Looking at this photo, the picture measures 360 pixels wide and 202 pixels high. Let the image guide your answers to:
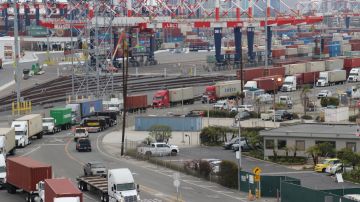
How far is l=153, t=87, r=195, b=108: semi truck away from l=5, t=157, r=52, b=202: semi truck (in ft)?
131

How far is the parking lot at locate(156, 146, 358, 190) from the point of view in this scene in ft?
124

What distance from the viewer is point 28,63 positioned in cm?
13412

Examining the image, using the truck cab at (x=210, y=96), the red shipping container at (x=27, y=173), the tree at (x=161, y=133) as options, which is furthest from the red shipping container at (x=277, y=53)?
the red shipping container at (x=27, y=173)

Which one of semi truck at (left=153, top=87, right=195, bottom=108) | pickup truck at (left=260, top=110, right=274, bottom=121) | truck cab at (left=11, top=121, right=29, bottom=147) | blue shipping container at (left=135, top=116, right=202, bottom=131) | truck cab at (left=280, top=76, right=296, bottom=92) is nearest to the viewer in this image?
truck cab at (left=11, top=121, right=29, bottom=147)

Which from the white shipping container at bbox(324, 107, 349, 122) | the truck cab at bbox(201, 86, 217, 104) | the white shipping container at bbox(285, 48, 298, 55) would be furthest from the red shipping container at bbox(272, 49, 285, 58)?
the white shipping container at bbox(324, 107, 349, 122)

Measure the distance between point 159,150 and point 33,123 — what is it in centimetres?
1025

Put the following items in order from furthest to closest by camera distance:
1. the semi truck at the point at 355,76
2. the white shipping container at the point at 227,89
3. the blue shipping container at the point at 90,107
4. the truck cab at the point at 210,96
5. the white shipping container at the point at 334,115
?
the semi truck at the point at 355,76, the white shipping container at the point at 227,89, the truck cab at the point at 210,96, the blue shipping container at the point at 90,107, the white shipping container at the point at 334,115

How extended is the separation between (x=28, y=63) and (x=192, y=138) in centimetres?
8087

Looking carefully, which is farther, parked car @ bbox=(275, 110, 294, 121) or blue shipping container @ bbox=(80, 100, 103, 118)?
blue shipping container @ bbox=(80, 100, 103, 118)

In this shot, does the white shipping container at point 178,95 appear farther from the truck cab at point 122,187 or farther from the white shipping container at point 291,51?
the white shipping container at point 291,51

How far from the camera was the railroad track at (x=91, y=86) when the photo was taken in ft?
279

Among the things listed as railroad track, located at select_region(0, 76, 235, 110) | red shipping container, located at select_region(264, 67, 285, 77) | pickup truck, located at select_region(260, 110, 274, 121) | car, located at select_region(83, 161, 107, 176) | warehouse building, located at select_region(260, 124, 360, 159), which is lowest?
railroad track, located at select_region(0, 76, 235, 110)

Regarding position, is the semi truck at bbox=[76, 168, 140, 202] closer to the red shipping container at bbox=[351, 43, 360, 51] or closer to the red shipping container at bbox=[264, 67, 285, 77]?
the red shipping container at bbox=[264, 67, 285, 77]

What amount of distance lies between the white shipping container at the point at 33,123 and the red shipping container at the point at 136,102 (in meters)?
15.0
